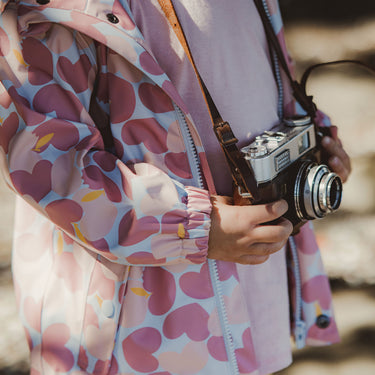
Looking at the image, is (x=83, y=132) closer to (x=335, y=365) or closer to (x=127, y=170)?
(x=127, y=170)

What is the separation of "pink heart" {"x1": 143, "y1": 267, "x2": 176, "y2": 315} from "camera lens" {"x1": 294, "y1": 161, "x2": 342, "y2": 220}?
19 centimetres

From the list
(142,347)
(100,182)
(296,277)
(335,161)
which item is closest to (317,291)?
(296,277)

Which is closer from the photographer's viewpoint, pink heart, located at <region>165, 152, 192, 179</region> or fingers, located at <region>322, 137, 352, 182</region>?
pink heart, located at <region>165, 152, 192, 179</region>

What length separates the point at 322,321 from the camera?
32.0 inches

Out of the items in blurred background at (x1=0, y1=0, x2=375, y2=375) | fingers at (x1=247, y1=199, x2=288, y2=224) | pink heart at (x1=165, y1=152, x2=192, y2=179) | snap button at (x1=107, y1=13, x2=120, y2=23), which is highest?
snap button at (x1=107, y1=13, x2=120, y2=23)

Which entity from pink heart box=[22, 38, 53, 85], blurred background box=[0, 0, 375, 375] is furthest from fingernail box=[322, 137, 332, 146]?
blurred background box=[0, 0, 375, 375]

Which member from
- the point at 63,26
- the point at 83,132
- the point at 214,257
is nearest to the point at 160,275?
the point at 214,257

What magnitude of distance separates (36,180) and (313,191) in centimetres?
34

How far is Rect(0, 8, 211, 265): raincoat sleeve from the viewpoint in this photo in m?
0.55

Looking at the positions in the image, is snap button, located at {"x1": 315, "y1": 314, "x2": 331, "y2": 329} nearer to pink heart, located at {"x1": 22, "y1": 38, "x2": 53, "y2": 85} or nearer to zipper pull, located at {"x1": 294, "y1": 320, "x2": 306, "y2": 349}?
zipper pull, located at {"x1": 294, "y1": 320, "x2": 306, "y2": 349}

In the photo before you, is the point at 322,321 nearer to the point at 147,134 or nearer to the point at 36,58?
the point at 147,134

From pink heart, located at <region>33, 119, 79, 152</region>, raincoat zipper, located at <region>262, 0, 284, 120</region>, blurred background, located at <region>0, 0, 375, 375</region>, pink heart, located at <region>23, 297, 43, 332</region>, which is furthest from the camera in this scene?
blurred background, located at <region>0, 0, 375, 375</region>

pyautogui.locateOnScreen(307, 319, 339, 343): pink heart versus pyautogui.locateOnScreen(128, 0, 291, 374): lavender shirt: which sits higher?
pyautogui.locateOnScreen(128, 0, 291, 374): lavender shirt

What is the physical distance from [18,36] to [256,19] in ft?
1.12
